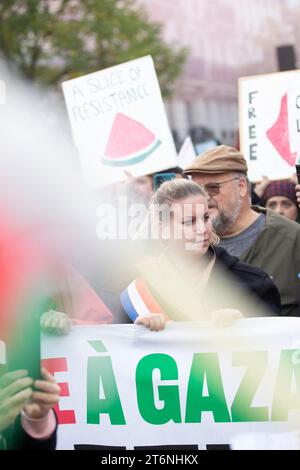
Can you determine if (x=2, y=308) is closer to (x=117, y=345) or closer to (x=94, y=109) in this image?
(x=117, y=345)

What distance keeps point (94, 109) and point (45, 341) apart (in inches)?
128

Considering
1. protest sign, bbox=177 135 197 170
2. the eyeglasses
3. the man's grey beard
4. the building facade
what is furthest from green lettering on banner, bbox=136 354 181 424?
the building facade

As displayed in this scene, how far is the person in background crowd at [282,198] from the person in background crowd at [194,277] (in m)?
2.75

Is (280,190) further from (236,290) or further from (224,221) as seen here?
(236,290)

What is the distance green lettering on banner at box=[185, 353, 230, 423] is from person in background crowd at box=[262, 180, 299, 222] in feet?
9.75

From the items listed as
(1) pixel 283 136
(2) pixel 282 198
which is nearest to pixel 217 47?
(2) pixel 282 198

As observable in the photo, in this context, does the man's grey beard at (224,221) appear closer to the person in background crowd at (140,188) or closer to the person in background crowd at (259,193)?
the person in background crowd at (140,188)

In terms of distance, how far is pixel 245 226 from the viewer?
5137 millimetres

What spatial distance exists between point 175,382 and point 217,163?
63.4 inches

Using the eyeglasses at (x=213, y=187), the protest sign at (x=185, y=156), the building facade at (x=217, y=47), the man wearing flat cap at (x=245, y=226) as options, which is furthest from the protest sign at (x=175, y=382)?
the building facade at (x=217, y=47)

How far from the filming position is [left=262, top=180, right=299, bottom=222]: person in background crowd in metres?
6.87

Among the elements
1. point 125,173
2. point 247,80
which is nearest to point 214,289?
point 125,173

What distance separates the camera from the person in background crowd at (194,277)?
13.2 feet

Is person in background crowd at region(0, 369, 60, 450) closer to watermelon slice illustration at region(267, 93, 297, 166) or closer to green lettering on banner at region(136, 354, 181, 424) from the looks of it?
green lettering on banner at region(136, 354, 181, 424)
